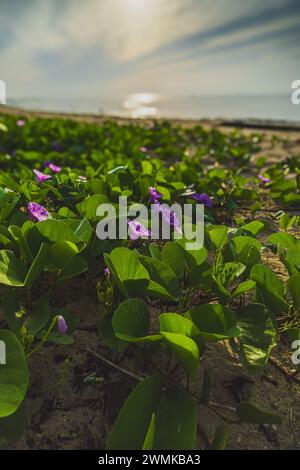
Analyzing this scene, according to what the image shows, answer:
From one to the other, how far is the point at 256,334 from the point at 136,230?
0.66 meters

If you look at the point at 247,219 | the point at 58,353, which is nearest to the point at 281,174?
the point at 247,219

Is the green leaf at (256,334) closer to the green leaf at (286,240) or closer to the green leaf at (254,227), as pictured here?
the green leaf at (286,240)

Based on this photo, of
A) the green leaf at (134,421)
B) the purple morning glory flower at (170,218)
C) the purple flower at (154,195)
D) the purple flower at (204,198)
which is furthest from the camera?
the purple flower at (204,198)

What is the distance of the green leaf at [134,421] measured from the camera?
95cm

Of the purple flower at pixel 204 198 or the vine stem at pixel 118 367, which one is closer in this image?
the vine stem at pixel 118 367

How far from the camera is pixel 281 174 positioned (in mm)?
3473

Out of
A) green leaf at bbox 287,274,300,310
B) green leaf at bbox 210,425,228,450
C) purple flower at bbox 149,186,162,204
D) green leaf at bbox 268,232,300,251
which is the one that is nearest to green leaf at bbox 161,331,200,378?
green leaf at bbox 210,425,228,450

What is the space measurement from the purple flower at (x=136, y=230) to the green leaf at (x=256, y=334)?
546 millimetres

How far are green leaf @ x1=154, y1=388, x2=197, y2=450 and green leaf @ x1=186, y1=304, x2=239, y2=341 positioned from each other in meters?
0.20

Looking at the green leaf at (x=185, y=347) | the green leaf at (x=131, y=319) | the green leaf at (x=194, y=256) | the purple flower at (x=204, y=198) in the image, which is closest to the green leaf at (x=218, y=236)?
the green leaf at (x=194, y=256)

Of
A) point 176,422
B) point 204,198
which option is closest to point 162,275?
point 176,422

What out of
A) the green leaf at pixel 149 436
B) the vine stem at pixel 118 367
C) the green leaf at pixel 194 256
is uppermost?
the green leaf at pixel 194 256

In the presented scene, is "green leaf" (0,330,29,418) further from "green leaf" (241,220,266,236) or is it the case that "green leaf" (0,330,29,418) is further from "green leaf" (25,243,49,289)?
"green leaf" (241,220,266,236)

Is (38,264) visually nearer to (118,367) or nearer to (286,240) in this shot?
(118,367)
